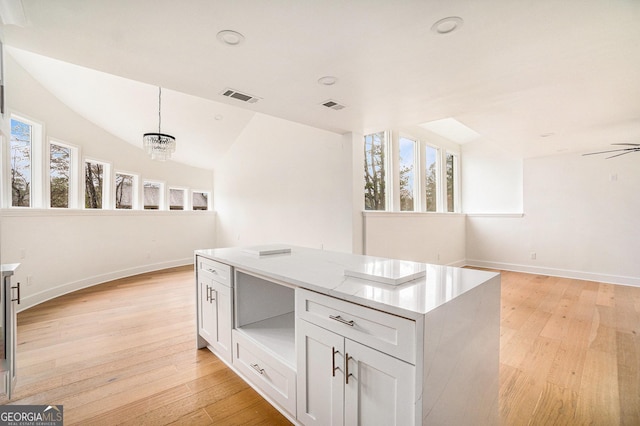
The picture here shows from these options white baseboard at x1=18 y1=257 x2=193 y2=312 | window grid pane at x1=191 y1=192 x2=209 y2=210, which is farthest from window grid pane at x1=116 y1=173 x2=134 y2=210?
window grid pane at x1=191 y1=192 x2=209 y2=210

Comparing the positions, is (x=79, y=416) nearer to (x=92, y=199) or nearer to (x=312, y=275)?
(x=312, y=275)

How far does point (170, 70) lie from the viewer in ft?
7.43

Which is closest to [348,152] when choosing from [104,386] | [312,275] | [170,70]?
[170,70]

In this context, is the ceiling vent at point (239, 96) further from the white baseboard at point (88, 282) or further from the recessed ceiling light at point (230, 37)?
the white baseboard at point (88, 282)

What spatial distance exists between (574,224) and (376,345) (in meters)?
6.14

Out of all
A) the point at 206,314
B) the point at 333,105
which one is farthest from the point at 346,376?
the point at 333,105

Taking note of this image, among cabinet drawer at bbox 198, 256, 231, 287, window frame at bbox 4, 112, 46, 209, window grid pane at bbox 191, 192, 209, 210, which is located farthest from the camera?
window grid pane at bbox 191, 192, 209, 210

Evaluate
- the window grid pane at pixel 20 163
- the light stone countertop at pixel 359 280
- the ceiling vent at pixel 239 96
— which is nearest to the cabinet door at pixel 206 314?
the light stone countertop at pixel 359 280

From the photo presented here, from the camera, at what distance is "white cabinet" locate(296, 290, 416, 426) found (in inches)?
42.1

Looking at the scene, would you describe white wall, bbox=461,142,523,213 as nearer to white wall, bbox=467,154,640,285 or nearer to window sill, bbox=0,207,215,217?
white wall, bbox=467,154,640,285

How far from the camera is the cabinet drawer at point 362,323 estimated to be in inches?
40.7

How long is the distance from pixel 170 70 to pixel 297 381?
2.40 meters

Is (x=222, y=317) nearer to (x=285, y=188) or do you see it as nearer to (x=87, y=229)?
(x=285, y=188)

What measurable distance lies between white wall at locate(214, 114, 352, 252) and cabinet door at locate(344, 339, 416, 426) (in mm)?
2737
